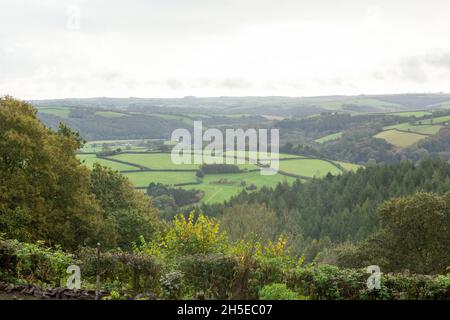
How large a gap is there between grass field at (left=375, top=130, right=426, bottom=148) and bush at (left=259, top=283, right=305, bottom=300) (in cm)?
15732

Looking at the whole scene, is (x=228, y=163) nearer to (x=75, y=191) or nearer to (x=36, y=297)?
(x=75, y=191)

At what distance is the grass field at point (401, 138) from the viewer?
521ft

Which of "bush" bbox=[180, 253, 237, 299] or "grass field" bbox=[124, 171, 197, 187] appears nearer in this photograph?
"bush" bbox=[180, 253, 237, 299]

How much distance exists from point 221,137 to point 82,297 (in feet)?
528

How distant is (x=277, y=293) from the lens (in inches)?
386

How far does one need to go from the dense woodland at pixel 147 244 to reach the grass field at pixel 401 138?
11960 centimetres

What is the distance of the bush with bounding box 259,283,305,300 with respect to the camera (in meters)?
9.66

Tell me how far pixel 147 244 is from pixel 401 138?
155082 mm

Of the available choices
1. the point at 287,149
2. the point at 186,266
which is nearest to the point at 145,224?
the point at 186,266

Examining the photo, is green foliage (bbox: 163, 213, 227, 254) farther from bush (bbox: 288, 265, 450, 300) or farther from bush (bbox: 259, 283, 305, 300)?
bush (bbox: 259, 283, 305, 300)

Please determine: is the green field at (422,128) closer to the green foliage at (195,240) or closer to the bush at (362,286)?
the green foliage at (195,240)

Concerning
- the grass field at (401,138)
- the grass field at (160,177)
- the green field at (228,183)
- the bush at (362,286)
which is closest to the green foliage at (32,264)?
the bush at (362,286)

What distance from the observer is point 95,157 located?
379ft

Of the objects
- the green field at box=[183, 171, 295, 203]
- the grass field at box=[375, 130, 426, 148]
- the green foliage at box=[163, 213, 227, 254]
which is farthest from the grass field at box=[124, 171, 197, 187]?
the grass field at box=[375, 130, 426, 148]
